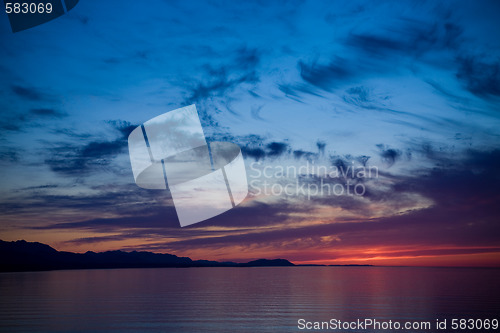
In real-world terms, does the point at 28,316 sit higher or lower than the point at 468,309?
higher

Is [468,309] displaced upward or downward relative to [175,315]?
downward

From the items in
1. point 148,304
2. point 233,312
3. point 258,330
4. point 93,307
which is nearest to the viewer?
point 258,330

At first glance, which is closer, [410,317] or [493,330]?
[493,330]

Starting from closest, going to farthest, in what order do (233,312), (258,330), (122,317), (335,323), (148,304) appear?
(258,330) → (335,323) → (122,317) → (233,312) → (148,304)

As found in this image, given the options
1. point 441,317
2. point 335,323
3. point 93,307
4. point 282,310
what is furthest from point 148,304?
point 441,317

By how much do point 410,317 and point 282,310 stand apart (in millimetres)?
10418

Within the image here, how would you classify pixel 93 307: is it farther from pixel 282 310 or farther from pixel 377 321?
pixel 377 321

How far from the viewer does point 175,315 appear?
31188mm

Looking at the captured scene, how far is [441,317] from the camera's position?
3120 centimetres

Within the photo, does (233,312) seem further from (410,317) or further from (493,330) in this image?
(493,330)

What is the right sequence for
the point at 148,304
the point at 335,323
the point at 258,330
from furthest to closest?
1. the point at 148,304
2. the point at 335,323
3. the point at 258,330

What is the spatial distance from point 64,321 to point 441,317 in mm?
28704

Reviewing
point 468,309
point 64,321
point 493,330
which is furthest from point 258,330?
point 468,309

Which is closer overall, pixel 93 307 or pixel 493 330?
pixel 493 330
